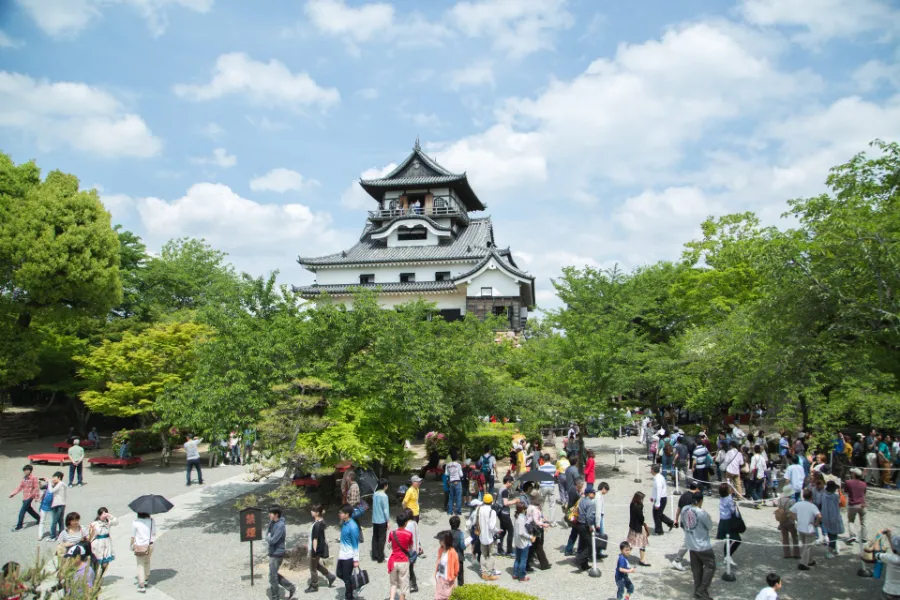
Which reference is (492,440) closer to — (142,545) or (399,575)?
(399,575)

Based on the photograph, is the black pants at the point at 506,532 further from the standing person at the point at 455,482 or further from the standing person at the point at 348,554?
the standing person at the point at 348,554

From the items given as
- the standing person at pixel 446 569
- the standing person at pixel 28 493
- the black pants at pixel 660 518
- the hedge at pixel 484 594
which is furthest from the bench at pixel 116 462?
the black pants at pixel 660 518

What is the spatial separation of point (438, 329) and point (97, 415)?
83.3 ft

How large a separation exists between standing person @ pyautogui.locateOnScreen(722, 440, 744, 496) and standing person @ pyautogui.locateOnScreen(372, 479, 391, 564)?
931 cm

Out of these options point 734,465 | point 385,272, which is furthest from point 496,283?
point 734,465

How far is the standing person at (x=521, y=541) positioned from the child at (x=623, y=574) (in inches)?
66.5

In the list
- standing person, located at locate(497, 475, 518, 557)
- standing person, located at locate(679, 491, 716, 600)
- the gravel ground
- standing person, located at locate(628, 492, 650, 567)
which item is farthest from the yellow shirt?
standing person, located at locate(679, 491, 716, 600)

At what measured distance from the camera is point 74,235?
22641mm

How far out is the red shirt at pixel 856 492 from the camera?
1127 centimetres

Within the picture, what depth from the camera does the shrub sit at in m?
21.0

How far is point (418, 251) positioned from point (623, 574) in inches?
1364

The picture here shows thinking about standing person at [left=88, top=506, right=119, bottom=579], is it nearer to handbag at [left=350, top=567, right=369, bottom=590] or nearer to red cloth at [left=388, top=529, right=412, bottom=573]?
handbag at [left=350, top=567, right=369, bottom=590]

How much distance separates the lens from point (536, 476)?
12.8 metres

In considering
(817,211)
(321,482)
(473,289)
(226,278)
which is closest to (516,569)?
(321,482)
